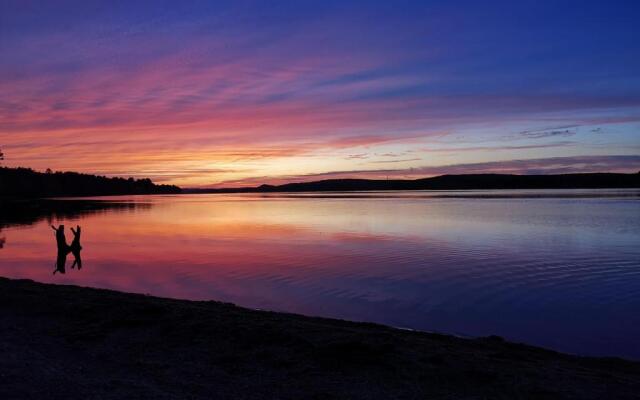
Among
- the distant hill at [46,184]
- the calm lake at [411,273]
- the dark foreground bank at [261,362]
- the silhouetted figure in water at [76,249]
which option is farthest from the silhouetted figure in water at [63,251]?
the distant hill at [46,184]

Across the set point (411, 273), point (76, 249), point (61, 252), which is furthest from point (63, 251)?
point (411, 273)

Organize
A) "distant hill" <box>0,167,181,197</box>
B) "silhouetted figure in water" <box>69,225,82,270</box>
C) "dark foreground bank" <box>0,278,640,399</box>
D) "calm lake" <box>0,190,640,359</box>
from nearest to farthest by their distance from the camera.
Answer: "dark foreground bank" <box>0,278,640,399</box>, "calm lake" <box>0,190,640,359</box>, "silhouetted figure in water" <box>69,225,82,270</box>, "distant hill" <box>0,167,181,197</box>

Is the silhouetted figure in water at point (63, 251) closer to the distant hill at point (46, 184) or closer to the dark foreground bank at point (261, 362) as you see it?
the dark foreground bank at point (261, 362)

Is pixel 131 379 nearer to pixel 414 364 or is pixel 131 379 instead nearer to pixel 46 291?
pixel 414 364

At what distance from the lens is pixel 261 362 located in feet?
23.7

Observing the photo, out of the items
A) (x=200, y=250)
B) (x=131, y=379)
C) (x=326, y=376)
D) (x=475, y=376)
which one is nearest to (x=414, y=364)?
(x=475, y=376)

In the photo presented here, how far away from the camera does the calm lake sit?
11.2 metres

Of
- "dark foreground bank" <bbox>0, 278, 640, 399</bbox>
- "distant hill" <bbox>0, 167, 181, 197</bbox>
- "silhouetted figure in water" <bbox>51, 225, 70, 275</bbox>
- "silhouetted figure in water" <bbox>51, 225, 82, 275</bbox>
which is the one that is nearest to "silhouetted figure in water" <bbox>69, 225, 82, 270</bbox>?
"silhouetted figure in water" <bbox>51, 225, 82, 275</bbox>

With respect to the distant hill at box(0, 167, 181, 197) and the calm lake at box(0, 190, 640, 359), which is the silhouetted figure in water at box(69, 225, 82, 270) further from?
the distant hill at box(0, 167, 181, 197)

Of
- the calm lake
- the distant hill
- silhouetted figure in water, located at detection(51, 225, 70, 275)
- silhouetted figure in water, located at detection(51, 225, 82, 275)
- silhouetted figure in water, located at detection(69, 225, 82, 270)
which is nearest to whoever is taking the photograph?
the calm lake

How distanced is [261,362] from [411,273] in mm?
10496

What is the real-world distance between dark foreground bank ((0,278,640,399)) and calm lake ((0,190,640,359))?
7.65 feet

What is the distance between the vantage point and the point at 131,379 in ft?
20.9

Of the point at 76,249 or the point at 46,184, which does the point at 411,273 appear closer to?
the point at 76,249
